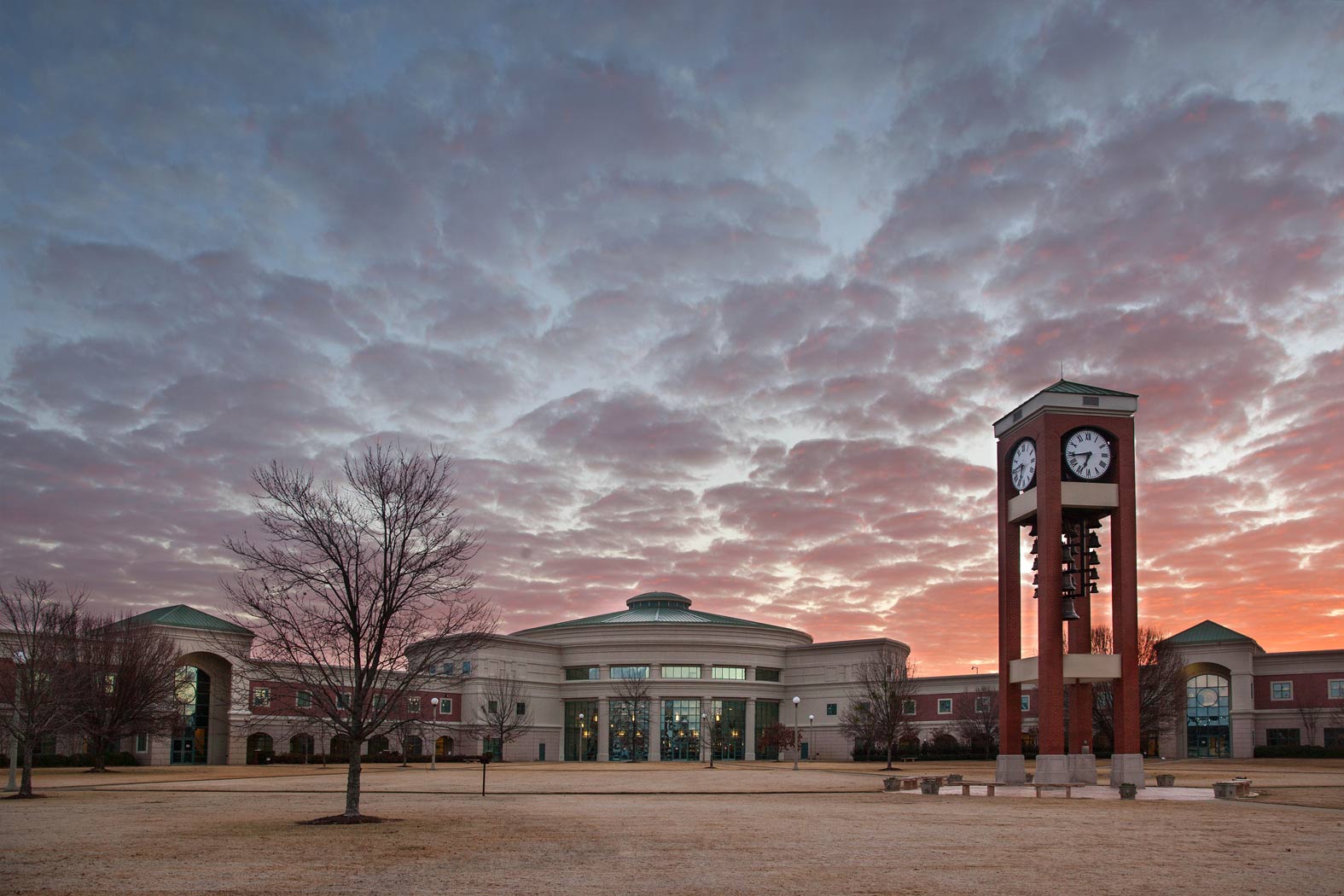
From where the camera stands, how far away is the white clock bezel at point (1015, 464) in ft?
167

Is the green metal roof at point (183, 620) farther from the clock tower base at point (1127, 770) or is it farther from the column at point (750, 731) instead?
the clock tower base at point (1127, 770)

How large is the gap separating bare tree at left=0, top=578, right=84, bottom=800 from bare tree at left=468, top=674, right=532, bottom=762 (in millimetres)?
33075

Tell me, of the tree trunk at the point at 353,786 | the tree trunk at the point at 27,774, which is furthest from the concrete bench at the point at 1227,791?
the tree trunk at the point at 27,774

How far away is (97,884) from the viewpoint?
16.5m

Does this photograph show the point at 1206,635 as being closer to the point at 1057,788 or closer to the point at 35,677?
the point at 1057,788

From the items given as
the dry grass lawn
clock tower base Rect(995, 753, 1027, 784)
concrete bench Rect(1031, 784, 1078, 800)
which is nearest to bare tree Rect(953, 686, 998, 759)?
clock tower base Rect(995, 753, 1027, 784)

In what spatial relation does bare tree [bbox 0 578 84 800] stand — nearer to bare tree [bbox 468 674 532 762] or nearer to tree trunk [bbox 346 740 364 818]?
tree trunk [bbox 346 740 364 818]

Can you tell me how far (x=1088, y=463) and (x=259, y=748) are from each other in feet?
214

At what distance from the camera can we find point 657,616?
4496 inches

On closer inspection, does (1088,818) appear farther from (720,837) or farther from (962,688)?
(962,688)

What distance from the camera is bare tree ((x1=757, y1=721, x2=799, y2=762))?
9700 cm

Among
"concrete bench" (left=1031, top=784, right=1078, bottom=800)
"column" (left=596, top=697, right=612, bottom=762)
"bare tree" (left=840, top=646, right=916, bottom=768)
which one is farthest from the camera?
"column" (left=596, top=697, right=612, bottom=762)

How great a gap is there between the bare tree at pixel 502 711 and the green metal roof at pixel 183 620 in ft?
72.1

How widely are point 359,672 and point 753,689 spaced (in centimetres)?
8163
